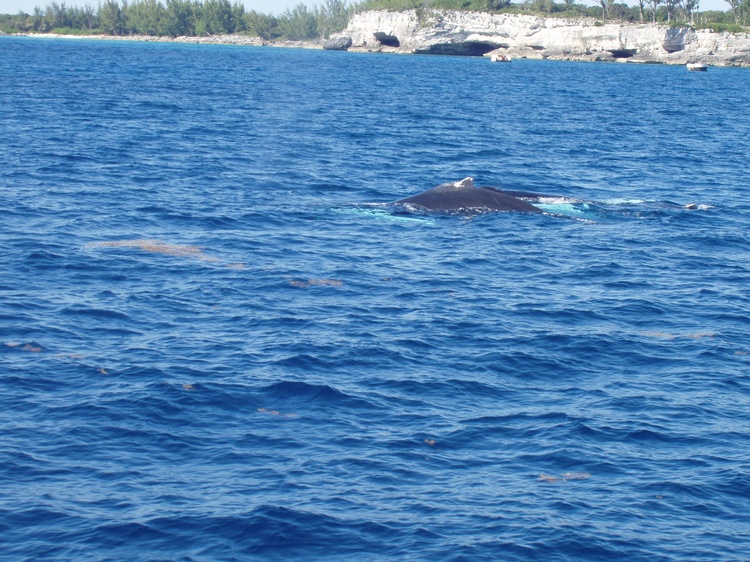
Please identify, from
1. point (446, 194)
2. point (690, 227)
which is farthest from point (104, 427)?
point (690, 227)

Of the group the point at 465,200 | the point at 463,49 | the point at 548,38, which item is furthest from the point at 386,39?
the point at 465,200

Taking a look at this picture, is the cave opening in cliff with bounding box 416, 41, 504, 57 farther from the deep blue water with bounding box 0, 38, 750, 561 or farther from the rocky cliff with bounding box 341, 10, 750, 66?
the deep blue water with bounding box 0, 38, 750, 561

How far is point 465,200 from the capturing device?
2559cm

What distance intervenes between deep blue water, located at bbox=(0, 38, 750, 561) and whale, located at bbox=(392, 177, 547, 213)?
85 centimetres

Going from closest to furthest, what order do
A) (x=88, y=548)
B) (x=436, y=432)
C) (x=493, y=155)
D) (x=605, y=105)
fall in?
(x=88, y=548), (x=436, y=432), (x=493, y=155), (x=605, y=105)

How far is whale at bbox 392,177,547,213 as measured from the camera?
25.4 meters

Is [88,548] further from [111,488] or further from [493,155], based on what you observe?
[493,155]

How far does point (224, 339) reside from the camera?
Answer: 1490 centimetres

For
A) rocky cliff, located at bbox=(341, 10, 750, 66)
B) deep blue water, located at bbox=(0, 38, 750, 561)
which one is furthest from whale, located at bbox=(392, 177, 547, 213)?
rocky cliff, located at bbox=(341, 10, 750, 66)

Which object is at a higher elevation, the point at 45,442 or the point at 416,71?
the point at 416,71

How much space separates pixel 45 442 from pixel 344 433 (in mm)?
3597

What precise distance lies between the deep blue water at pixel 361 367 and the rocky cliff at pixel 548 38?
130m

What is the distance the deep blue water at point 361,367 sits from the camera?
9.83 m

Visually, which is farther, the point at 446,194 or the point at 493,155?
the point at 493,155
